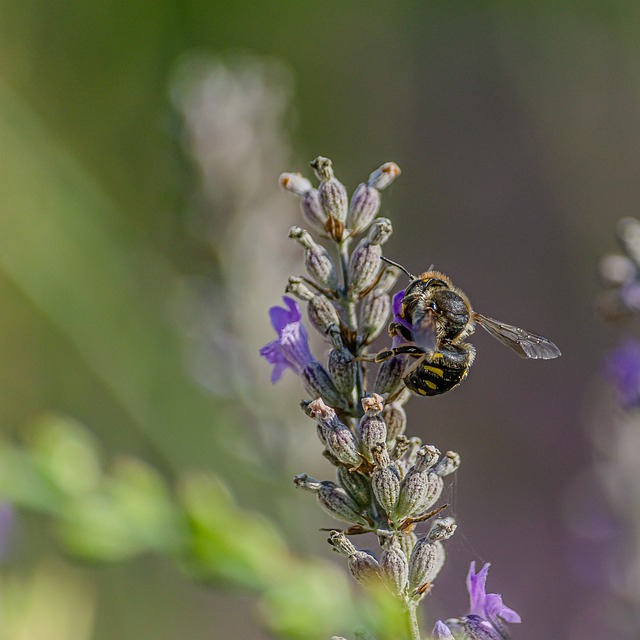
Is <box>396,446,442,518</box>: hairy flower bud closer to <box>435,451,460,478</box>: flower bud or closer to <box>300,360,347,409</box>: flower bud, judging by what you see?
<box>435,451,460,478</box>: flower bud

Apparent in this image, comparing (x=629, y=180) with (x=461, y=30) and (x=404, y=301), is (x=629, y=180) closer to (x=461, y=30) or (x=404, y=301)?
(x=461, y=30)

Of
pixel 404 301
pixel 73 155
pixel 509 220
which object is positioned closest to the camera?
pixel 404 301

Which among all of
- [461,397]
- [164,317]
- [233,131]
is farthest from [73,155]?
[461,397]

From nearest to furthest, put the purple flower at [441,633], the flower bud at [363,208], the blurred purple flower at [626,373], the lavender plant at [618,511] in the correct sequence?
the purple flower at [441,633] → the flower bud at [363,208] → the blurred purple flower at [626,373] → the lavender plant at [618,511]

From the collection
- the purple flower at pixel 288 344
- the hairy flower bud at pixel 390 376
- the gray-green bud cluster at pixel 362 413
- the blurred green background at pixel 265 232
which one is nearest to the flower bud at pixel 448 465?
the gray-green bud cluster at pixel 362 413

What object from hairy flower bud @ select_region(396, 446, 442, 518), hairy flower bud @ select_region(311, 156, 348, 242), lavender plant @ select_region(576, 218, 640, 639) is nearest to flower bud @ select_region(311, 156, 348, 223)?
hairy flower bud @ select_region(311, 156, 348, 242)

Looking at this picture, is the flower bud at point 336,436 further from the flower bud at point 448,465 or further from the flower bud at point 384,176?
the flower bud at point 384,176
